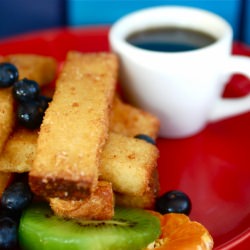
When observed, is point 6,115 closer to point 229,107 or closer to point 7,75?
point 7,75

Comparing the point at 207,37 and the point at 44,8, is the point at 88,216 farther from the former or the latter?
the point at 44,8

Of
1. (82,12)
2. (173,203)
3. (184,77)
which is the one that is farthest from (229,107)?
(82,12)

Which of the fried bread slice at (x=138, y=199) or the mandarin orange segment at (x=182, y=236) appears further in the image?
the fried bread slice at (x=138, y=199)

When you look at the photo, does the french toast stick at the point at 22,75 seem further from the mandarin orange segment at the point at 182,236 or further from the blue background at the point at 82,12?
the blue background at the point at 82,12

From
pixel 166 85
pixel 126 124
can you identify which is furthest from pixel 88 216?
pixel 166 85

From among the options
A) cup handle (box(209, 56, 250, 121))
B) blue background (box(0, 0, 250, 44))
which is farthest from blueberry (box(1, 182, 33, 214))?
blue background (box(0, 0, 250, 44))

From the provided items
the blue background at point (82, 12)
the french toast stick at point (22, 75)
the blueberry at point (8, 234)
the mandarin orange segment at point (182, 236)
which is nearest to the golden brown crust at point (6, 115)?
the french toast stick at point (22, 75)

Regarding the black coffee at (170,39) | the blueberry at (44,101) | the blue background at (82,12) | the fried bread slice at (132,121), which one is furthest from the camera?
the blue background at (82,12)
